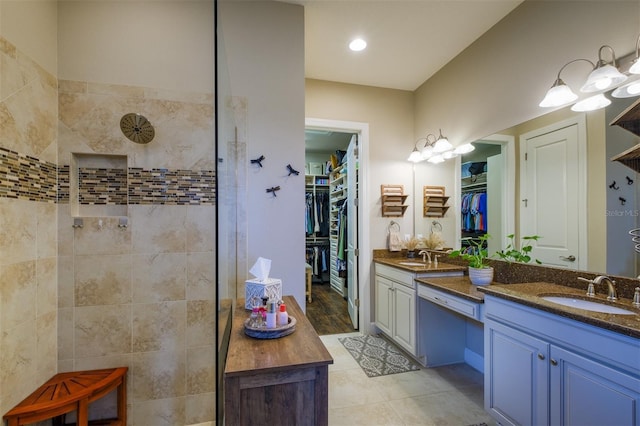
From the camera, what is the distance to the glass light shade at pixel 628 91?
1.45 meters

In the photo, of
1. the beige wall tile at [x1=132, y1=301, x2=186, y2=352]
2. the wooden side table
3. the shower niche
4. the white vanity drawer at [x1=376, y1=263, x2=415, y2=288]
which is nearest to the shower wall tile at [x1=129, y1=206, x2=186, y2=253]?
the shower niche

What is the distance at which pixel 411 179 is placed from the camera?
11.0ft

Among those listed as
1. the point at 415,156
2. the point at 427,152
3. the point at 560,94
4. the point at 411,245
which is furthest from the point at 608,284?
the point at 415,156

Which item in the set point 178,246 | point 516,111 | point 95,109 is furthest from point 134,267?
point 516,111

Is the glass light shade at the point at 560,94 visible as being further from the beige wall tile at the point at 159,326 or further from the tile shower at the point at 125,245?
the beige wall tile at the point at 159,326

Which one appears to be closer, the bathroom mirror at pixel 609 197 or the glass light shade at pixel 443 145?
the bathroom mirror at pixel 609 197

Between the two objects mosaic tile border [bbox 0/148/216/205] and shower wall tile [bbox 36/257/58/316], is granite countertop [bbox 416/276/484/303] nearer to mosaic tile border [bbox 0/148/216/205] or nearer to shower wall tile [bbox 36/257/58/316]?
mosaic tile border [bbox 0/148/216/205]

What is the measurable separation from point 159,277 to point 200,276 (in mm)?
247

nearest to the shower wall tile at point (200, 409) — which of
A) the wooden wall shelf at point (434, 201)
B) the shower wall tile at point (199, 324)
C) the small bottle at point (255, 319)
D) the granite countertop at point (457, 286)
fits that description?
the shower wall tile at point (199, 324)

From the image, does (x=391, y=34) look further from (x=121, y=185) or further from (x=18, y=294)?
(x=18, y=294)

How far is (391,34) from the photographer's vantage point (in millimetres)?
2447

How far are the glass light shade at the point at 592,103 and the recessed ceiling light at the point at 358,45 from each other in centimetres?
169

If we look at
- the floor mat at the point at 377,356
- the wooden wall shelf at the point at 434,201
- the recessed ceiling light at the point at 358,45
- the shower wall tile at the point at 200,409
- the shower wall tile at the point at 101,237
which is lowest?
the floor mat at the point at 377,356

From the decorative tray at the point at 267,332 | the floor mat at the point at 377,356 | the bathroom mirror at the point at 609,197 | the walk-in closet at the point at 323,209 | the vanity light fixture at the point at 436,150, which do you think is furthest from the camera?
the walk-in closet at the point at 323,209
